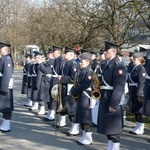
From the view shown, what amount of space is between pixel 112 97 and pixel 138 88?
7.85ft

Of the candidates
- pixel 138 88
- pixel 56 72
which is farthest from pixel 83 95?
pixel 56 72

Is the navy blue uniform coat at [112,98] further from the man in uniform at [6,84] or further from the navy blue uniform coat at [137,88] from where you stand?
the man in uniform at [6,84]

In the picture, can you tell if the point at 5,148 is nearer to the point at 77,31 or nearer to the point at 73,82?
the point at 73,82

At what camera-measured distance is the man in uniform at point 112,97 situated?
591 cm

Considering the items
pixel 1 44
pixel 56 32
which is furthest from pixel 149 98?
pixel 56 32

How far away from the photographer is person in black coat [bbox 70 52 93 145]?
709 centimetres

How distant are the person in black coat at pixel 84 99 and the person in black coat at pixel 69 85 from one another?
65 cm

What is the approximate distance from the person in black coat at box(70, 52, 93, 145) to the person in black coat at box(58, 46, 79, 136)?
65 centimetres

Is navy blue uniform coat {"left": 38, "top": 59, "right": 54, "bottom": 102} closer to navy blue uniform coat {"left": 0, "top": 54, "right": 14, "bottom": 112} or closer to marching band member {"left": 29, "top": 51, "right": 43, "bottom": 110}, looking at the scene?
marching band member {"left": 29, "top": 51, "right": 43, "bottom": 110}

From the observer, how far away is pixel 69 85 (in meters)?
8.12

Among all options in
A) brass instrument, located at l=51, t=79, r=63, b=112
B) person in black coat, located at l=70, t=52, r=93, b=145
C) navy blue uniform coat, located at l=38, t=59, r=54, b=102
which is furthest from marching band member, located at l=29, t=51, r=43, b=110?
person in black coat, located at l=70, t=52, r=93, b=145

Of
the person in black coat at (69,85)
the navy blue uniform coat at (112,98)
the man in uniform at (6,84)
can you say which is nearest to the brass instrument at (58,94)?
the person in black coat at (69,85)

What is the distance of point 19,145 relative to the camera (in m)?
7.07

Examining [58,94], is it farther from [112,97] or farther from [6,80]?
[112,97]
